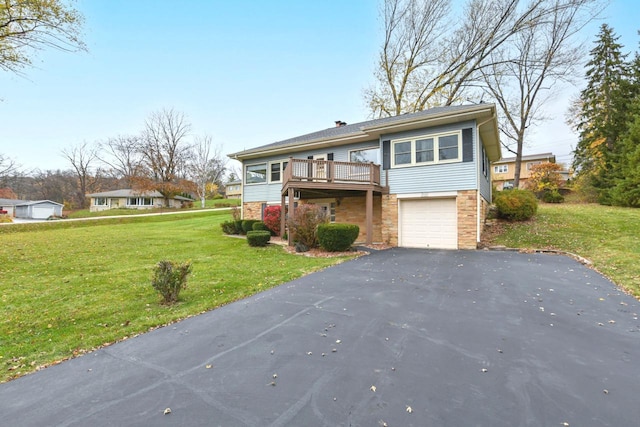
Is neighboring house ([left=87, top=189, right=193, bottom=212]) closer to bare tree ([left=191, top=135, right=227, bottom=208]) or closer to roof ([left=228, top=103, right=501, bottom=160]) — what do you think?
bare tree ([left=191, top=135, right=227, bottom=208])

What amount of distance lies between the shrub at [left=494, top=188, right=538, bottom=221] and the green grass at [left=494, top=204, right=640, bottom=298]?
1.62ft

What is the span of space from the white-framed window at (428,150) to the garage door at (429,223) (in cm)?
165

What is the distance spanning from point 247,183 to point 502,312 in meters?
15.8

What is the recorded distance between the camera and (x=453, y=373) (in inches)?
109

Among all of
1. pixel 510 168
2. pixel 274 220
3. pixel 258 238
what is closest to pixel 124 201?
pixel 274 220

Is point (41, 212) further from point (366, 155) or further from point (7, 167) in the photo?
point (366, 155)

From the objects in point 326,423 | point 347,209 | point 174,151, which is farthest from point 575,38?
point 174,151

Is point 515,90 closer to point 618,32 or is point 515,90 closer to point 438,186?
point 618,32

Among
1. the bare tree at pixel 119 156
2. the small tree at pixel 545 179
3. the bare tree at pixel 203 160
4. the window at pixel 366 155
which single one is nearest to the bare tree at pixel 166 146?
the bare tree at pixel 203 160

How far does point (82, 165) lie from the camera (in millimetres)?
46656

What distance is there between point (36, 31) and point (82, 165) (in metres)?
48.3

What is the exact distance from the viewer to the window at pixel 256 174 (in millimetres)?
17359

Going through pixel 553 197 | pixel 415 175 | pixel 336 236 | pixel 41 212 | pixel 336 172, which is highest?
pixel 336 172

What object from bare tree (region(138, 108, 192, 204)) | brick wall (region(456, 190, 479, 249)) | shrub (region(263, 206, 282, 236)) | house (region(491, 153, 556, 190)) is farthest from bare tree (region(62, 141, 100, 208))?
house (region(491, 153, 556, 190))
